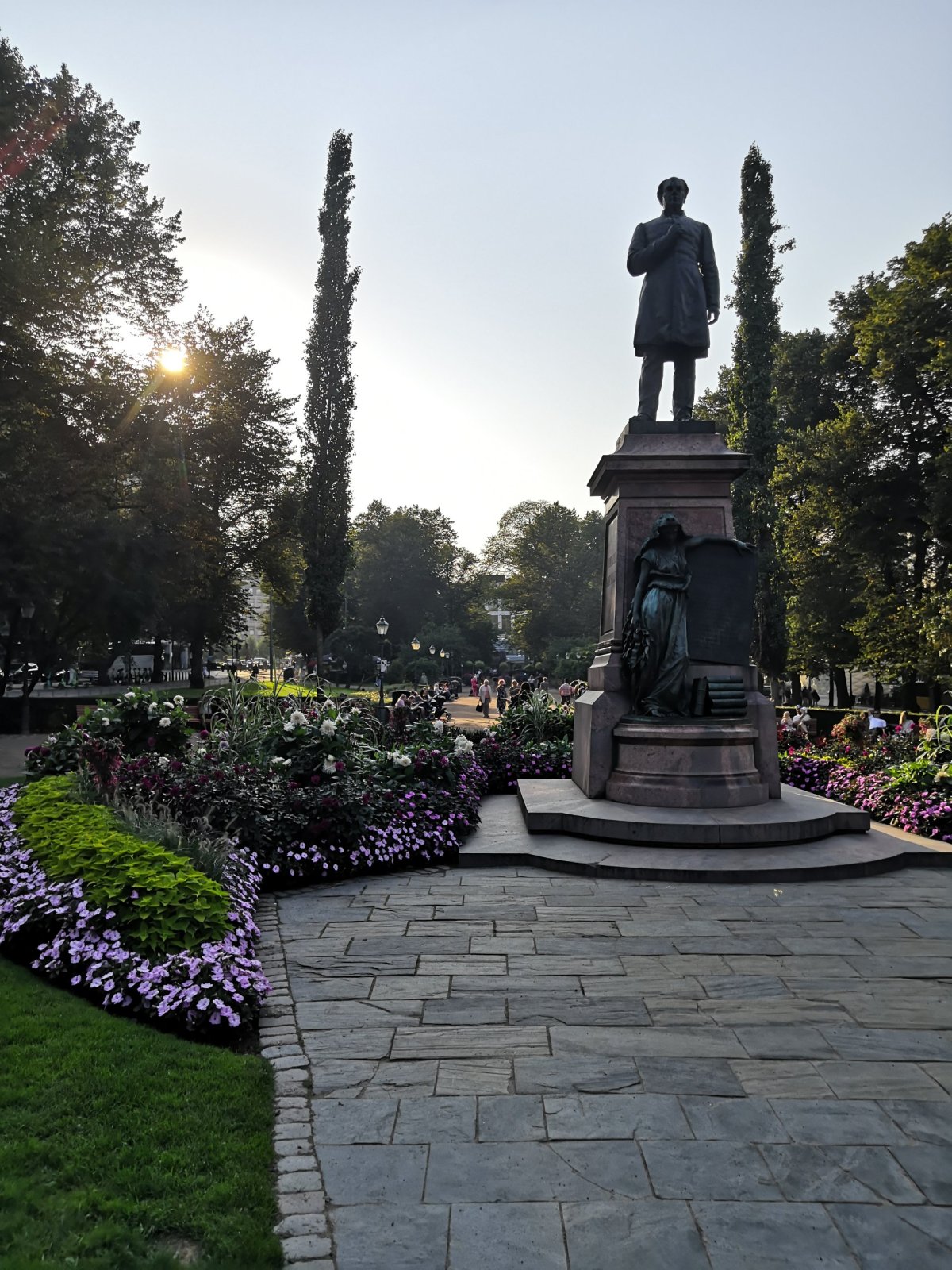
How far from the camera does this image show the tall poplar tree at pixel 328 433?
36781mm

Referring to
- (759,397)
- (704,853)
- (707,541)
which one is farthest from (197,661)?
(704,853)

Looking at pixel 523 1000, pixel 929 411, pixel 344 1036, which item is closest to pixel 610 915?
pixel 523 1000

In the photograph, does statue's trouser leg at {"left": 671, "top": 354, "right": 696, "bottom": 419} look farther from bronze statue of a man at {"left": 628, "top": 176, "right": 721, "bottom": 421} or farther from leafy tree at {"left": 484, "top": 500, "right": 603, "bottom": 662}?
leafy tree at {"left": 484, "top": 500, "right": 603, "bottom": 662}

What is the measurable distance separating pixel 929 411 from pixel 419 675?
1441 inches

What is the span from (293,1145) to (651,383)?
9.01 meters

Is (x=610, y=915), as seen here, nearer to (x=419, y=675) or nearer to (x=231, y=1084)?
(x=231, y=1084)

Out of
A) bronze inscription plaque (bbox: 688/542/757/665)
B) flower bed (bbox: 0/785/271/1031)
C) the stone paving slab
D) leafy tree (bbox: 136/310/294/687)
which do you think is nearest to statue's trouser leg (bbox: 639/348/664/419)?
bronze inscription plaque (bbox: 688/542/757/665)

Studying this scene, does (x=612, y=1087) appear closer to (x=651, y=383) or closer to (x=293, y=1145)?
(x=293, y=1145)

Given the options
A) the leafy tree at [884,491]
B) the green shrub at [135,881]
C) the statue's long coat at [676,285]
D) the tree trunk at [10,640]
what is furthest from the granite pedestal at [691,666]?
the tree trunk at [10,640]

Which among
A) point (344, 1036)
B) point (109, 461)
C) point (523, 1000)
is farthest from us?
point (109, 461)

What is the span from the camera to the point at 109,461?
80.1 feet

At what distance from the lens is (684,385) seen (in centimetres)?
1027

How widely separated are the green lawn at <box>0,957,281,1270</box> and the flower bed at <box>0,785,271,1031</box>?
0.54ft

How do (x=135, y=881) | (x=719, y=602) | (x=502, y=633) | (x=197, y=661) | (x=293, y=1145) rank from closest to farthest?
(x=293, y=1145)
(x=135, y=881)
(x=719, y=602)
(x=197, y=661)
(x=502, y=633)
